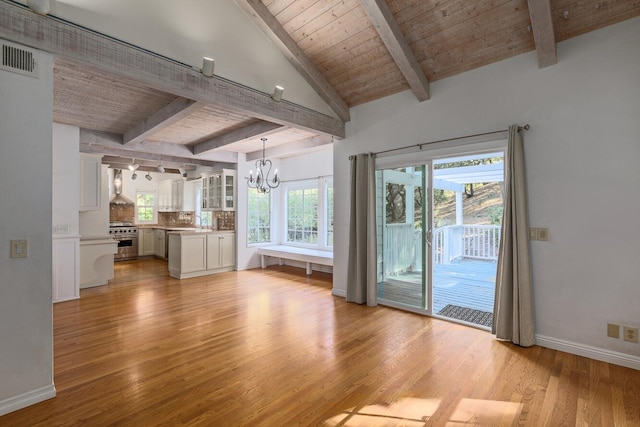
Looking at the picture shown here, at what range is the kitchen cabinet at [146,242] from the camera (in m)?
8.61

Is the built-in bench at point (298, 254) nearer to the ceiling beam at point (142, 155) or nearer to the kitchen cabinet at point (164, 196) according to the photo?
the ceiling beam at point (142, 155)

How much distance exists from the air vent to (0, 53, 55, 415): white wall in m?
0.04

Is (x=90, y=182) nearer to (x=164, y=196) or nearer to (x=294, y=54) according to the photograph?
(x=294, y=54)

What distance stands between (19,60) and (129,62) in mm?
685

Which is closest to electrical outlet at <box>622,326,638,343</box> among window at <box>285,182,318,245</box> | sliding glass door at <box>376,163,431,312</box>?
sliding glass door at <box>376,163,431,312</box>

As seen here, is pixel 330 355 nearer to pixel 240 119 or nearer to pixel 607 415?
pixel 607 415

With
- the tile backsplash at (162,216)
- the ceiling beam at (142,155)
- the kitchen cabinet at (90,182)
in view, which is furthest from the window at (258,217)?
the kitchen cabinet at (90,182)

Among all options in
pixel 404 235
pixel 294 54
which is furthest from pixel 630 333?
pixel 294 54

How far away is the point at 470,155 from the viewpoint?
11.5ft

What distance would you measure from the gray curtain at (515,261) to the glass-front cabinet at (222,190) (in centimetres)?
539

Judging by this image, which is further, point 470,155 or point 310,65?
point 310,65

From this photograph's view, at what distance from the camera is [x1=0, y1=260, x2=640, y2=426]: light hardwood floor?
1994 millimetres


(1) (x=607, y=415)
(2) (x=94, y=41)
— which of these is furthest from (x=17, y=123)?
(1) (x=607, y=415)

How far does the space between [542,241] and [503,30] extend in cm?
208
